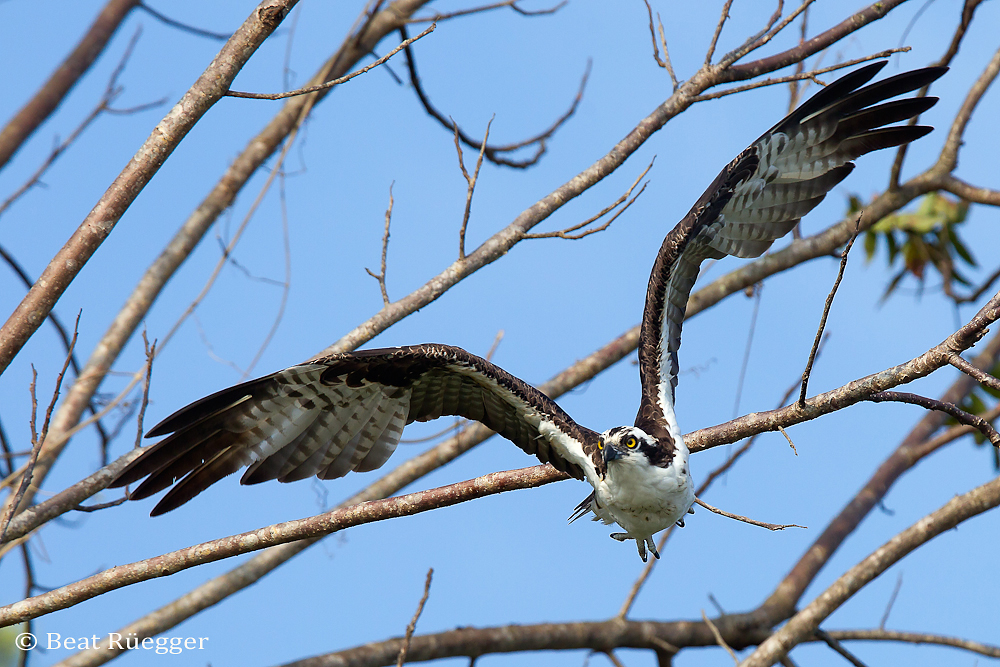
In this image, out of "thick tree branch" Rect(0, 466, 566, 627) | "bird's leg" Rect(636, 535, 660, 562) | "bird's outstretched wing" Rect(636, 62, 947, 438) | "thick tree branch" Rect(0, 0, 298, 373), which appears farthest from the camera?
"bird's outstretched wing" Rect(636, 62, 947, 438)

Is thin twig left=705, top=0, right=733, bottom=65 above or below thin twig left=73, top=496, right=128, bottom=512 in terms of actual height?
above

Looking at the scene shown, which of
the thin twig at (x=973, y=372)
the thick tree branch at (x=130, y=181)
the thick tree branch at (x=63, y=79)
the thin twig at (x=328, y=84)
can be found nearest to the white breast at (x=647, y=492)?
the thin twig at (x=973, y=372)

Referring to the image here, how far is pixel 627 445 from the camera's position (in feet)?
13.8

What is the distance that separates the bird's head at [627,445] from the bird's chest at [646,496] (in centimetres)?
6

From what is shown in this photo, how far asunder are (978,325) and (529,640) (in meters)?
4.75

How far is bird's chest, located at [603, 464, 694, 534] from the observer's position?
13.7ft

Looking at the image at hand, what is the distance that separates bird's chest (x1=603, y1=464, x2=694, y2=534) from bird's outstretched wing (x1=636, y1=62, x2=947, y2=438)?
0.49m

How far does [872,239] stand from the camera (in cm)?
934

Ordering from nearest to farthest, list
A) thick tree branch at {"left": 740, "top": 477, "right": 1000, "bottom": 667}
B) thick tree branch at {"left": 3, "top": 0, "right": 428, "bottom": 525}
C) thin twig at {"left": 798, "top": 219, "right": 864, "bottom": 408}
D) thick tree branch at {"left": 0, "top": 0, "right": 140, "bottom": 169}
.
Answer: thin twig at {"left": 798, "top": 219, "right": 864, "bottom": 408} → thick tree branch at {"left": 740, "top": 477, "right": 1000, "bottom": 667} → thick tree branch at {"left": 3, "top": 0, "right": 428, "bottom": 525} → thick tree branch at {"left": 0, "top": 0, "right": 140, "bottom": 169}

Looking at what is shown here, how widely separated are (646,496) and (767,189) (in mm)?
2385

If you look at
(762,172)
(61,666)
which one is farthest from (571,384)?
(61,666)

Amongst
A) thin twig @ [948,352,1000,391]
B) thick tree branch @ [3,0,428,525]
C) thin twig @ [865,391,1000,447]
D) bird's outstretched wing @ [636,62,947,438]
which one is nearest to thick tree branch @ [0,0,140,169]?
thick tree branch @ [3,0,428,525]

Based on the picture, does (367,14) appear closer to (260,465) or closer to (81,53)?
(81,53)

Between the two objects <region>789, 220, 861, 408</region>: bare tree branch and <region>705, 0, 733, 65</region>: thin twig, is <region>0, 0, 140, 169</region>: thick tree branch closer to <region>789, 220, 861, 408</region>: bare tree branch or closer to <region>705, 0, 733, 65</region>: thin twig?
<region>705, 0, 733, 65</region>: thin twig
